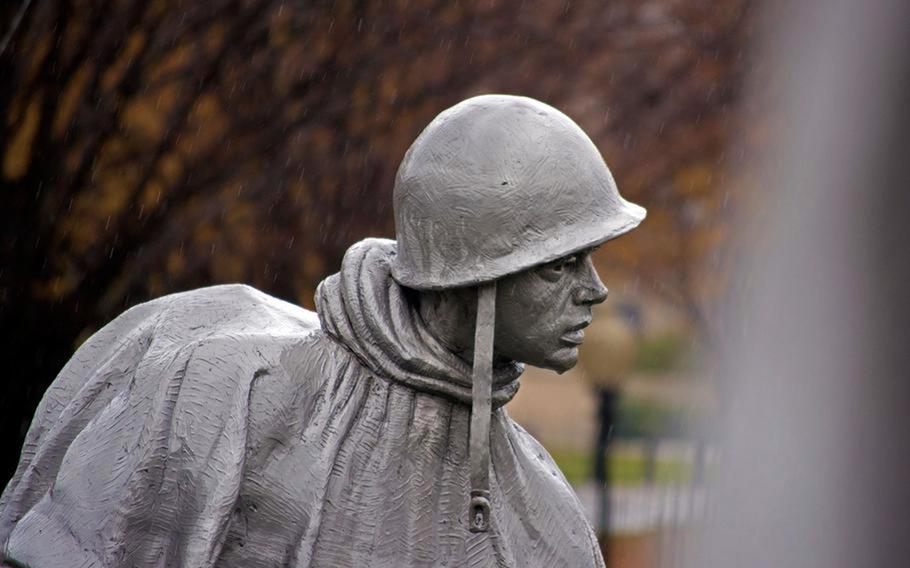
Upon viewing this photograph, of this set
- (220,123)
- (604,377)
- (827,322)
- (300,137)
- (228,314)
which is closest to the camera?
(228,314)

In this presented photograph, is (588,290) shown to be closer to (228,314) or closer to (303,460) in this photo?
(303,460)

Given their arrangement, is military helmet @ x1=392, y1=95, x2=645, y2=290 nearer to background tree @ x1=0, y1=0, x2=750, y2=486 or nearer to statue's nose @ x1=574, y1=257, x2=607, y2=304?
statue's nose @ x1=574, y1=257, x2=607, y2=304

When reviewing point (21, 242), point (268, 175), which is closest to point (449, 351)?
point (21, 242)

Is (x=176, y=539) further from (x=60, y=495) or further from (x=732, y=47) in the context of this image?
(x=732, y=47)

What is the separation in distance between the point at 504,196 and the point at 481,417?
0.52m

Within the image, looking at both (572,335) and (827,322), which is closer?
(572,335)

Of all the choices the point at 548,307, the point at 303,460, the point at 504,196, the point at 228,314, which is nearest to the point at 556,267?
the point at 548,307

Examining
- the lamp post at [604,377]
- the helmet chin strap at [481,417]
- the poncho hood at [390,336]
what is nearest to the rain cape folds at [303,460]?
the poncho hood at [390,336]

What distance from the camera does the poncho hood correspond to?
4.79m

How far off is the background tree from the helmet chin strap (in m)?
5.31

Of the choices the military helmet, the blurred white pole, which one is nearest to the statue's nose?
the military helmet

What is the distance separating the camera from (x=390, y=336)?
4.79 meters

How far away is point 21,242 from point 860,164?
5372 millimetres

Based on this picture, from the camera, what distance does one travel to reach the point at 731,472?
14227 mm
